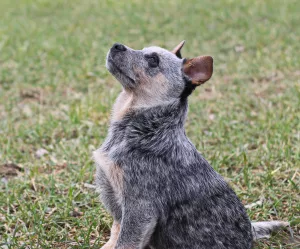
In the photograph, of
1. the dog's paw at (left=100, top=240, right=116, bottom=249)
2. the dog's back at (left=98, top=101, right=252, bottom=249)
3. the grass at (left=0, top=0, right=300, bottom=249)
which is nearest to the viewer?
the dog's back at (left=98, top=101, right=252, bottom=249)

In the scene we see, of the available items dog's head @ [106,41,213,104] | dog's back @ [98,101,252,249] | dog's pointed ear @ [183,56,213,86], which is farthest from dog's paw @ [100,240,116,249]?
dog's pointed ear @ [183,56,213,86]

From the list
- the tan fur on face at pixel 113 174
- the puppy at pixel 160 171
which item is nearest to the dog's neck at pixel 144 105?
the puppy at pixel 160 171

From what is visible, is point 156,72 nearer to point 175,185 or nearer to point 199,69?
point 199,69

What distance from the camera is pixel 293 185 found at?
4719 millimetres

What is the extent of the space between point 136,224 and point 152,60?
3.80 ft

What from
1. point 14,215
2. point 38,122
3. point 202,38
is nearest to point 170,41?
point 202,38

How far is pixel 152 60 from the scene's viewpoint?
3.68 meters

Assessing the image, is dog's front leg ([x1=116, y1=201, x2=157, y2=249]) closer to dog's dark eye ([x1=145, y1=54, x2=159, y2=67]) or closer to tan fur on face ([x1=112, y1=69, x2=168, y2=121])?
tan fur on face ([x1=112, y1=69, x2=168, y2=121])

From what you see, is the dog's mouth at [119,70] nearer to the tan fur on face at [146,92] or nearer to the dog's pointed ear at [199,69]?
the tan fur on face at [146,92]

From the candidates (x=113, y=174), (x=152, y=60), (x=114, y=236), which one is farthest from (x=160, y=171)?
(x=152, y=60)

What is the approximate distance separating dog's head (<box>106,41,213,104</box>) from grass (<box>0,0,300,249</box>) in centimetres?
129

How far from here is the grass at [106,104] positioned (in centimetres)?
450

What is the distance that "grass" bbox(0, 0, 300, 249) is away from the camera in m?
4.50

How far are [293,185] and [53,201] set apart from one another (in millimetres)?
2166
